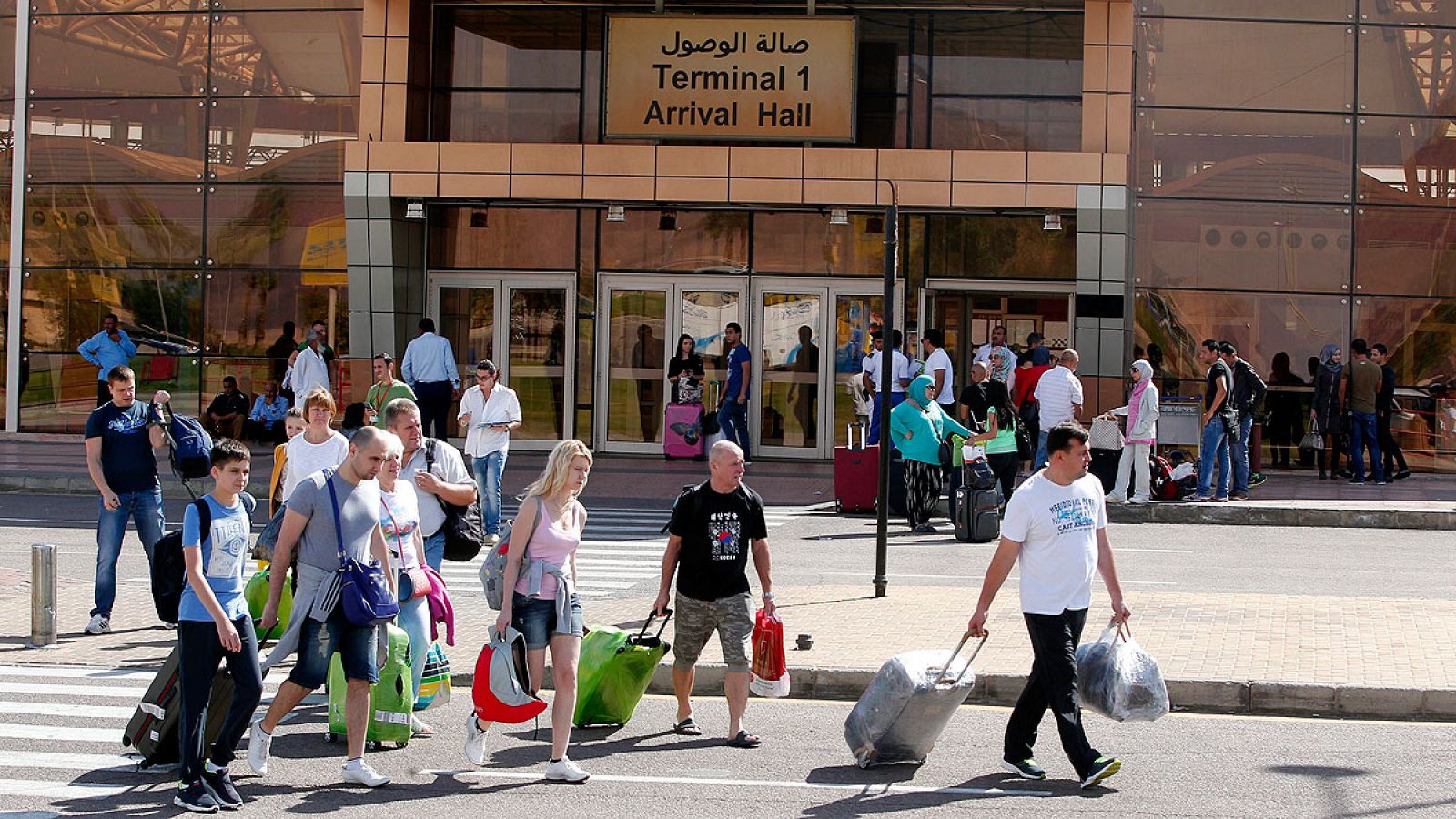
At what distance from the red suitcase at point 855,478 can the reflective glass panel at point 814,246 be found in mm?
6817

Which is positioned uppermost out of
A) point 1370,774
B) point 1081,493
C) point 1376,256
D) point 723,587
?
point 1376,256

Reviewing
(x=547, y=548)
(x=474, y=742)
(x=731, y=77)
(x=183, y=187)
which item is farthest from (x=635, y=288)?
(x=474, y=742)

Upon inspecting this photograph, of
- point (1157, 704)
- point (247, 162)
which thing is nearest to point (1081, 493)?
point (1157, 704)

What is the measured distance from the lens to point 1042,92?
2586 centimetres

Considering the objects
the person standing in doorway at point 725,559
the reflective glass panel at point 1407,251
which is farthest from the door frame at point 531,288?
the person standing in doorway at point 725,559

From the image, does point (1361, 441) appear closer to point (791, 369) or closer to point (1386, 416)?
point (1386, 416)

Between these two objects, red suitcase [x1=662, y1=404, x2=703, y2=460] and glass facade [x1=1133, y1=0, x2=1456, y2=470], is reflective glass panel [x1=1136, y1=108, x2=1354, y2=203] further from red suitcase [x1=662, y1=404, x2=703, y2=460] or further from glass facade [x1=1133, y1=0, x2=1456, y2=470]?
red suitcase [x1=662, y1=404, x2=703, y2=460]

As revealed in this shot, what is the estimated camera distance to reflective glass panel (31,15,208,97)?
27578mm

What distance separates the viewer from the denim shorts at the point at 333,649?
8031 mm

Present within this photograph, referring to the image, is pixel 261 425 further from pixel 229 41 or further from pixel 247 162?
pixel 229 41

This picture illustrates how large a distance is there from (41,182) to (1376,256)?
20.8m

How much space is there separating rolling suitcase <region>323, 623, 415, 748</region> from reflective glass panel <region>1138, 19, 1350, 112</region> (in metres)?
19.5

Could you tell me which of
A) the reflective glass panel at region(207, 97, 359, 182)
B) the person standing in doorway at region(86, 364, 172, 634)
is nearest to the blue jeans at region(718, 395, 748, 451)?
the reflective glass panel at region(207, 97, 359, 182)

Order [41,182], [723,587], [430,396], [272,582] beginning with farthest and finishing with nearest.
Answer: [41,182] → [430,396] → [723,587] → [272,582]
